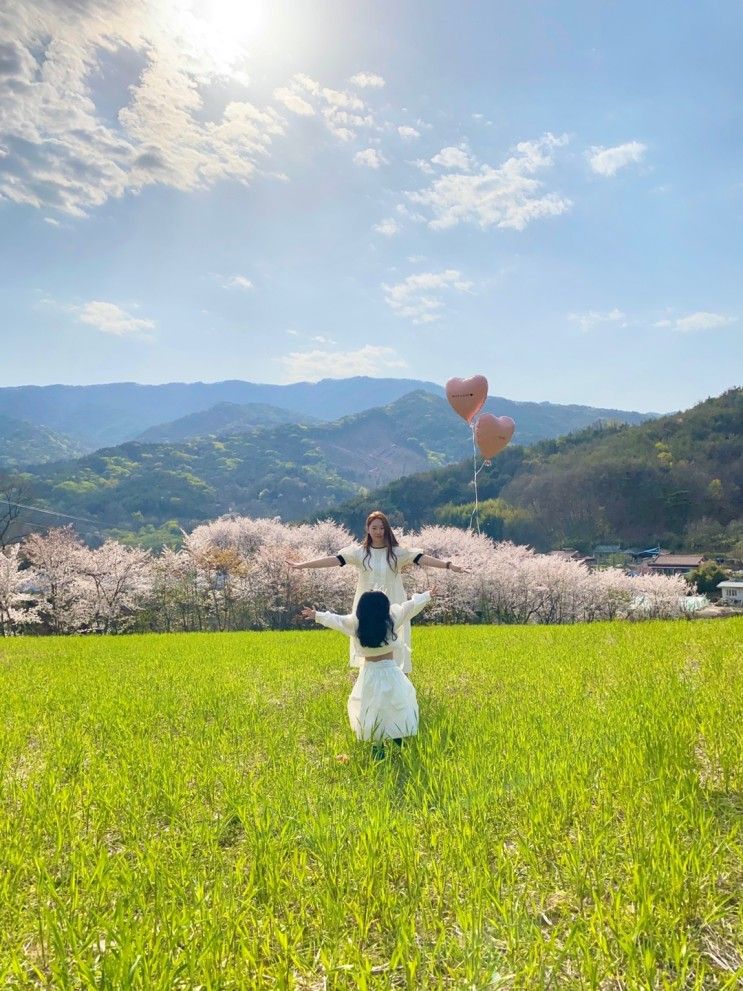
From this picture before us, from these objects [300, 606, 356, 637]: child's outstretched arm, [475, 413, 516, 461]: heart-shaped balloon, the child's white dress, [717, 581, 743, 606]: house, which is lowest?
[717, 581, 743, 606]: house

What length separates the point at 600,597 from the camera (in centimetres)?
3934

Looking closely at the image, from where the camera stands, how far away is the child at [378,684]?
14.0 feet

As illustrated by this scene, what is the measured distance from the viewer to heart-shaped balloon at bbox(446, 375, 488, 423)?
43.7ft

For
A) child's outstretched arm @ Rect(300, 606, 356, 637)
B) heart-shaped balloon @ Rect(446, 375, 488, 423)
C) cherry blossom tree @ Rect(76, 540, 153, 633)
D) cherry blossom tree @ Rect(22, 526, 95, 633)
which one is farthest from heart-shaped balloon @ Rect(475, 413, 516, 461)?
cherry blossom tree @ Rect(22, 526, 95, 633)

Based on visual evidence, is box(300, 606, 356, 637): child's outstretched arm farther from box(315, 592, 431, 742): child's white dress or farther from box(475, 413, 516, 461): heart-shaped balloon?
box(475, 413, 516, 461): heart-shaped balloon

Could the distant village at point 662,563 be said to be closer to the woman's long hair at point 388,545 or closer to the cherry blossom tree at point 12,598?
the cherry blossom tree at point 12,598

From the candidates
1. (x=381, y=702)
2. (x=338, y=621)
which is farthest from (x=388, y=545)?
(x=381, y=702)

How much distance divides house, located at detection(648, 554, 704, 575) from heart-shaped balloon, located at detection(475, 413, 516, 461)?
46780mm

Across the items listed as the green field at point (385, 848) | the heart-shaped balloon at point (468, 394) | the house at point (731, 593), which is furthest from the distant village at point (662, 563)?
the green field at point (385, 848)

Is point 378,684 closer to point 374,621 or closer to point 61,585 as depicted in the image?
point 374,621

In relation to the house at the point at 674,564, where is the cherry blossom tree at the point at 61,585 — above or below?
above

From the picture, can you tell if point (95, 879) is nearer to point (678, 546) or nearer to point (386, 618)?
point (386, 618)

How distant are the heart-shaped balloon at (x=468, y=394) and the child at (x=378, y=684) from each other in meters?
9.50

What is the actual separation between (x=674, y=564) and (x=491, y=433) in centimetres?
5149
